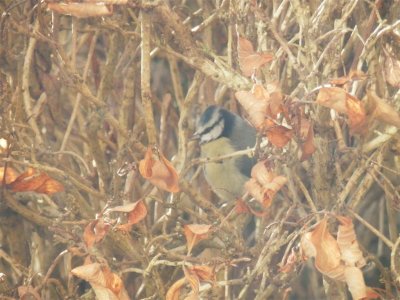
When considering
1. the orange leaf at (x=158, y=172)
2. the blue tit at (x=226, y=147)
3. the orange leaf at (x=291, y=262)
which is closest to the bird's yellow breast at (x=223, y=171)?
the blue tit at (x=226, y=147)

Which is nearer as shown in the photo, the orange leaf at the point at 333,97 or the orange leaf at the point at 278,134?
the orange leaf at the point at 333,97

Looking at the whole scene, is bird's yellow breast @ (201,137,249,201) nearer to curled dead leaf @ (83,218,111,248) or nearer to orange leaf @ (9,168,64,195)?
orange leaf @ (9,168,64,195)

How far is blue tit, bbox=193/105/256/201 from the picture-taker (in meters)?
3.67

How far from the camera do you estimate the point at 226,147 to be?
3.99 m

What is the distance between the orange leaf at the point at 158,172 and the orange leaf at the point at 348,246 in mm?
455

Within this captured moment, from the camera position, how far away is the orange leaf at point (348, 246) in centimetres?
217

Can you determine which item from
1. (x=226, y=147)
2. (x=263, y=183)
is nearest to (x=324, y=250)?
(x=263, y=183)

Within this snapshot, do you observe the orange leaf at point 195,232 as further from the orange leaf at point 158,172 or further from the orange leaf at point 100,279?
the orange leaf at point 100,279

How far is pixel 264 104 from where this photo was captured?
7.23 feet

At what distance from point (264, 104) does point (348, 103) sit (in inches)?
7.9

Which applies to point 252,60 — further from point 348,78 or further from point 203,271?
point 203,271

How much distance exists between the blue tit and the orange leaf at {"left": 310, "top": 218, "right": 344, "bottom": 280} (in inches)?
57.1

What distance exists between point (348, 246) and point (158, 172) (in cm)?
52

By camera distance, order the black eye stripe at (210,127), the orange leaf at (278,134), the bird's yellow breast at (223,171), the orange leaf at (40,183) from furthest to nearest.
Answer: the bird's yellow breast at (223,171) < the black eye stripe at (210,127) < the orange leaf at (40,183) < the orange leaf at (278,134)
